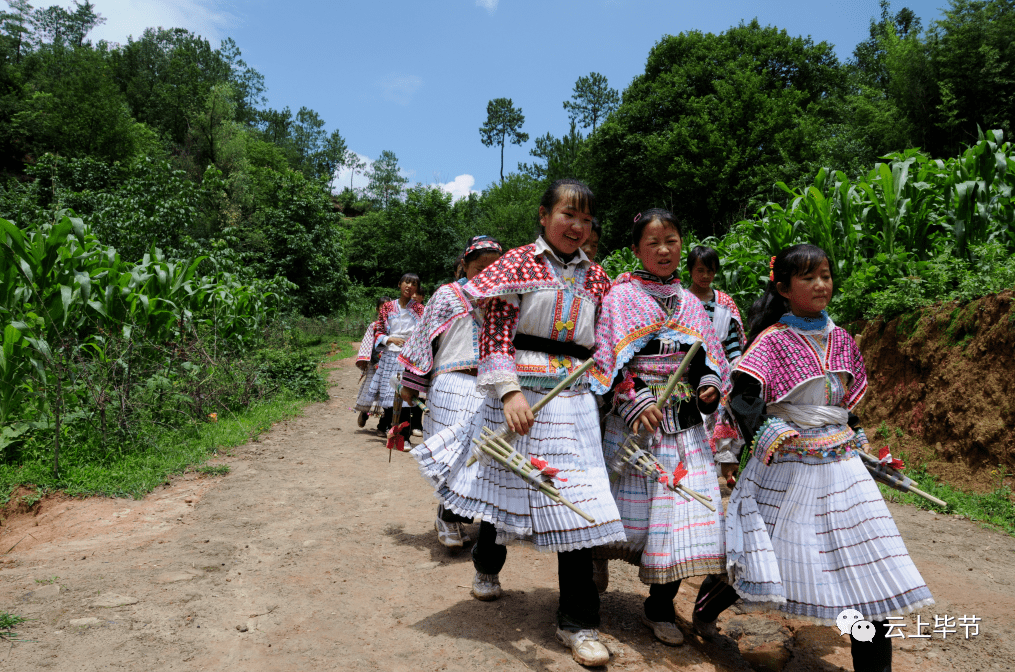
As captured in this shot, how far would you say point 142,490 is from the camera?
4789 mm

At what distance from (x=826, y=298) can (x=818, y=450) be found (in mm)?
645

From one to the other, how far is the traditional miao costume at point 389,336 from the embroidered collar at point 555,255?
4209 millimetres

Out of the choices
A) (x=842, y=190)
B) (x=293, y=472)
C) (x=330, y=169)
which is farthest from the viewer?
(x=330, y=169)

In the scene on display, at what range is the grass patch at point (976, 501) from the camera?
4.50m

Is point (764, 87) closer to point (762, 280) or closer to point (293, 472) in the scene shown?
point (762, 280)

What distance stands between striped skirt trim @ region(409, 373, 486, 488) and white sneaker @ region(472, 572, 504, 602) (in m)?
0.51

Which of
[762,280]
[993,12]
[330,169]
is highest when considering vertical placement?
[330,169]

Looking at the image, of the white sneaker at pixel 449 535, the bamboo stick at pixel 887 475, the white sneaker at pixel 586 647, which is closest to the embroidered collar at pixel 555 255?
the bamboo stick at pixel 887 475

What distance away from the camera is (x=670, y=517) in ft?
8.48

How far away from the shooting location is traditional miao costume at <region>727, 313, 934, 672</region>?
231 cm

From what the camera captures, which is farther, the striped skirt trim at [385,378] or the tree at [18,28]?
the tree at [18,28]

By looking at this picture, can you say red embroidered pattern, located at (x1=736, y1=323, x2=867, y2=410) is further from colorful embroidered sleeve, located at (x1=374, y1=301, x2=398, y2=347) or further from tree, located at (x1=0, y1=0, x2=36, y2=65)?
tree, located at (x1=0, y1=0, x2=36, y2=65)

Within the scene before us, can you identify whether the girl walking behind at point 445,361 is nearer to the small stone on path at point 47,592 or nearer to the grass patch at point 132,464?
the small stone on path at point 47,592

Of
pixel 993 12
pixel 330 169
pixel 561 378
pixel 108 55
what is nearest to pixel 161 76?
pixel 108 55
